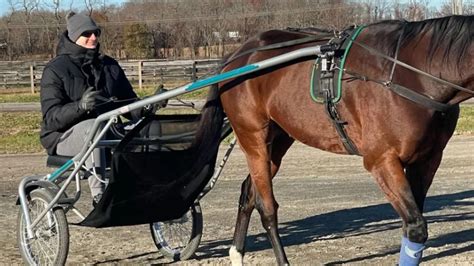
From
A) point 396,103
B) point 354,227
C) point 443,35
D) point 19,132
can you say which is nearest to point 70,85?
point 396,103

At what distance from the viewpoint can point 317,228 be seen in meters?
7.15

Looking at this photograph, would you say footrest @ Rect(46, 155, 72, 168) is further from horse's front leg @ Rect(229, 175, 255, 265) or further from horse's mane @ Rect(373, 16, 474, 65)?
horse's mane @ Rect(373, 16, 474, 65)

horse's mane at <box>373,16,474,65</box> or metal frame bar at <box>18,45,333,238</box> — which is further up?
horse's mane at <box>373,16,474,65</box>

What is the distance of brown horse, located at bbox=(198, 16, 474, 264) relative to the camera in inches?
179

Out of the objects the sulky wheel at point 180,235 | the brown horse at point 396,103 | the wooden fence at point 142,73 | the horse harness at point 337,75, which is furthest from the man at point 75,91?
the wooden fence at point 142,73

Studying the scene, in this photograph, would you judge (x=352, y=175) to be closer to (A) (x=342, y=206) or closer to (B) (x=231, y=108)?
(A) (x=342, y=206)

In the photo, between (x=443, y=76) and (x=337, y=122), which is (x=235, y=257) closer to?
(x=337, y=122)

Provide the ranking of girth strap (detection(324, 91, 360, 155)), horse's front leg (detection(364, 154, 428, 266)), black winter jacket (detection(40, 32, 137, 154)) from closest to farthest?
1. horse's front leg (detection(364, 154, 428, 266))
2. girth strap (detection(324, 91, 360, 155))
3. black winter jacket (detection(40, 32, 137, 154))

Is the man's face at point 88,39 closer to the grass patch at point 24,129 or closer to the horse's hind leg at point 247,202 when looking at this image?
the horse's hind leg at point 247,202

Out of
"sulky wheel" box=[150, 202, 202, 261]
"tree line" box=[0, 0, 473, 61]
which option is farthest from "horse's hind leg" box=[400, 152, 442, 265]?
"tree line" box=[0, 0, 473, 61]

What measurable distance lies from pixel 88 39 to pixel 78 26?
0.12 metres

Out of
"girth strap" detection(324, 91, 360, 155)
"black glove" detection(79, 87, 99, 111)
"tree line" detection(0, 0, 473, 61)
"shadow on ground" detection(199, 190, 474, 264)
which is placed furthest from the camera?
"tree line" detection(0, 0, 473, 61)

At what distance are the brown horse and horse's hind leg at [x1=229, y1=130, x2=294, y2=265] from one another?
0.65 metres

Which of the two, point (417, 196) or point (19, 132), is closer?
point (417, 196)
